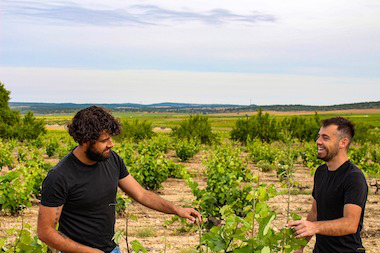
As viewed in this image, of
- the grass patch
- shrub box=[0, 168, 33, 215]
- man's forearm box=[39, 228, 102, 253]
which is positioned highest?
man's forearm box=[39, 228, 102, 253]

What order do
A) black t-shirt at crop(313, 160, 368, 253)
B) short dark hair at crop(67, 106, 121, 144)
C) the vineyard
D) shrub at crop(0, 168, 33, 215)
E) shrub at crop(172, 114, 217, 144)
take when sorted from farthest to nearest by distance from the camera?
shrub at crop(172, 114, 217, 144) → shrub at crop(0, 168, 33, 215) → black t-shirt at crop(313, 160, 368, 253) → short dark hair at crop(67, 106, 121, 144) → the vineyard

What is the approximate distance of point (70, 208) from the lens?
2768 mm

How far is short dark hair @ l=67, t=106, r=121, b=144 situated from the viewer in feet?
8.92

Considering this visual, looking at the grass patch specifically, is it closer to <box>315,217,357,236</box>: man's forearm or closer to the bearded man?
the bearded man

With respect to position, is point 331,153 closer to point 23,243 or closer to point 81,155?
point 81,155

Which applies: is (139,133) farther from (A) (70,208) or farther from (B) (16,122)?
(A) (70,208)

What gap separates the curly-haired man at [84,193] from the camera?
262 centimetres

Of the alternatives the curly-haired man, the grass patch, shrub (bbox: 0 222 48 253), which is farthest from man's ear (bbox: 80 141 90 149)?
the grass patch

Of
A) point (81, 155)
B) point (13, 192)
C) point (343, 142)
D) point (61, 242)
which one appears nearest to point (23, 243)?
point (61, 242)

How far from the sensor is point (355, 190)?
2965 mm

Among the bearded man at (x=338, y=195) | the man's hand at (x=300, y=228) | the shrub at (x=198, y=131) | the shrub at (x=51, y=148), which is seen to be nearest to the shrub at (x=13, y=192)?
the bearded man at (x=338, y=195)

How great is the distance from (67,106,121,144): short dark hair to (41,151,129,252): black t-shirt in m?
0.15

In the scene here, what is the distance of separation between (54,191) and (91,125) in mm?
430

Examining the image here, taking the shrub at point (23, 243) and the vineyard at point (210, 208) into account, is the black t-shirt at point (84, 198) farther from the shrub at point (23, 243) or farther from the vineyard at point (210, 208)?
the shrub at point (23, 243)
